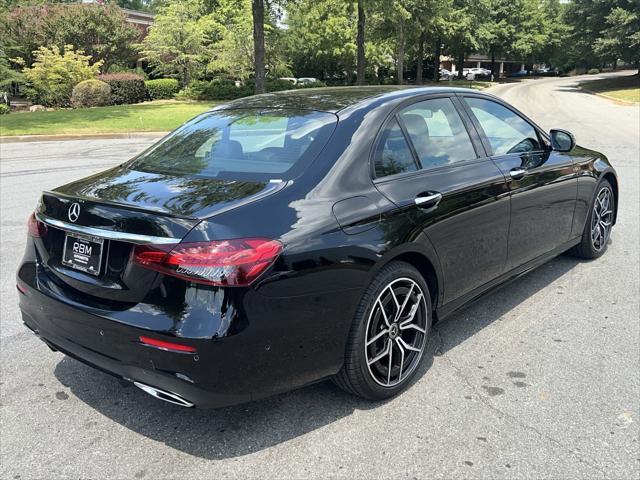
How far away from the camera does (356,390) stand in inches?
118

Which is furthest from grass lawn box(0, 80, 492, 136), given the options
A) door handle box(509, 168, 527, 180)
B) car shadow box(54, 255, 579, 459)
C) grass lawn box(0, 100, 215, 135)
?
car shadow box(54, 255, 579, 459)

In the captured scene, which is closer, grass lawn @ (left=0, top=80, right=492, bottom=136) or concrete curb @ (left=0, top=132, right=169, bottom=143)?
concrete curb @ (left=0, top=132, right=169, bottom=143)

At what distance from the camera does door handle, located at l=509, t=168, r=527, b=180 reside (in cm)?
396

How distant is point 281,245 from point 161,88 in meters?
32.7

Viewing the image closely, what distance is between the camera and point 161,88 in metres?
32.7

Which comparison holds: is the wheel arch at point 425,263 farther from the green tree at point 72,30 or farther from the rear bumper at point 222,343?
the green tree at point 72,30

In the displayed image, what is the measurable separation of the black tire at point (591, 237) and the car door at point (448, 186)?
5.70 feet

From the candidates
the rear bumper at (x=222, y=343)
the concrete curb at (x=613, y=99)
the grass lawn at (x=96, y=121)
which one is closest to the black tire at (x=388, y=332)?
the rear bumper at (x=222, y=343)

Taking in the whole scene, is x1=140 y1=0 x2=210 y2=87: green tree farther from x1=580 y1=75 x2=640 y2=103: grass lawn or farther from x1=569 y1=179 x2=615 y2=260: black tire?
x1=569 y1=179 x2=615 y2=260: black tire

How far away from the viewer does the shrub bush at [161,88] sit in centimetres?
3212

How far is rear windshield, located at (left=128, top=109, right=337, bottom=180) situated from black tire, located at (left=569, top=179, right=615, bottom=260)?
3.15 metres

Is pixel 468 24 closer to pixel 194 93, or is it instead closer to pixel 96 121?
pixel 194 93

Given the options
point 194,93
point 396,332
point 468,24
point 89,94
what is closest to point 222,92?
point 194,93

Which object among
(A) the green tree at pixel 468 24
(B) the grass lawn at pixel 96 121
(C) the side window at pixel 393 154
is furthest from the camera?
(A) the green tree at pixel 468 24
